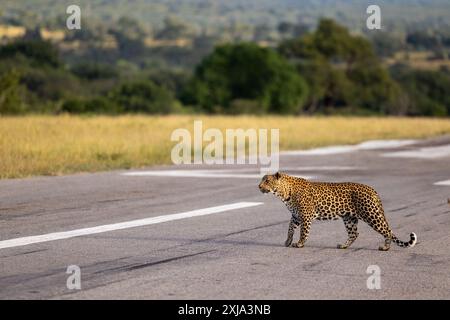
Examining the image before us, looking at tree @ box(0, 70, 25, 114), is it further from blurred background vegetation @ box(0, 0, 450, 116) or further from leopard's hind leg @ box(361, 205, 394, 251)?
leopard's hind leg @ box(361, 205, 394, 251)

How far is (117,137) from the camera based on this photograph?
33.1 meters

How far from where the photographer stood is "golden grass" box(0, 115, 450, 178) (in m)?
25.0

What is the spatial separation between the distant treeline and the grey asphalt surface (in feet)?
105

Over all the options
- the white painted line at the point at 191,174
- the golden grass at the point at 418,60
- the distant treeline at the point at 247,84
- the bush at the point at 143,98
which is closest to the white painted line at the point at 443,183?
the white painted line at the point at 191,174

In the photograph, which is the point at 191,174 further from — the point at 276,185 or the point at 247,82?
the point at 247,82

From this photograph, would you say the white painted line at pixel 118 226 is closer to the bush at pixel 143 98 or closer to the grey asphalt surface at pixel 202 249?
the grey asphalt surface at pixel 202 249

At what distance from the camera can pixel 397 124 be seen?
52.2 metres

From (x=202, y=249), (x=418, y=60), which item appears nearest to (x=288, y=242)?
(x=202, y=249)

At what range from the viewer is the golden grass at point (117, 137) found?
2497 cm

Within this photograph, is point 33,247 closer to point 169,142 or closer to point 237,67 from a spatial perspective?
point 169,142

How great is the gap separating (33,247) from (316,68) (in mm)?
67286

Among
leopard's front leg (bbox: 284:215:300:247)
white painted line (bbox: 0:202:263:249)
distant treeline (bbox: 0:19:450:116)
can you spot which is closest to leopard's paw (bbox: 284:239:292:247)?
leopard's front leg (bbox: 284:215:300:247)

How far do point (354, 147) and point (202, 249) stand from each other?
23.2m
